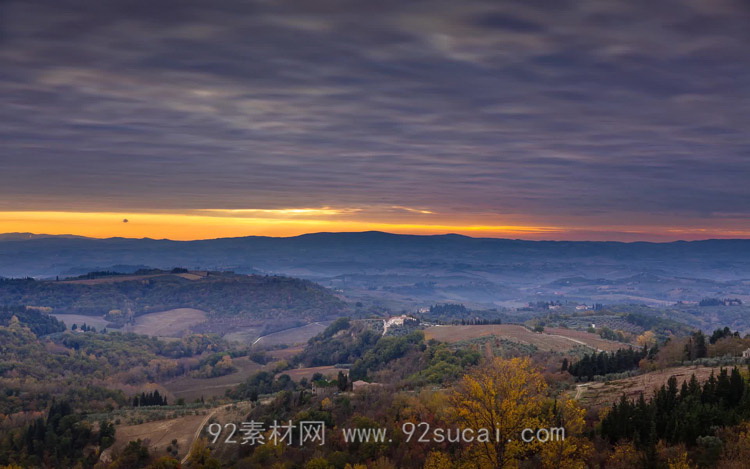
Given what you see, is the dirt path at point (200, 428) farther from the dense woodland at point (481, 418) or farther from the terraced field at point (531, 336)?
the terraced field at point (531, 336)

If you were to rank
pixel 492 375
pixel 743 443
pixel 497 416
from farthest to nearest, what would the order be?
pixel 492 375 → pixel 497 416 → pixel 743 443

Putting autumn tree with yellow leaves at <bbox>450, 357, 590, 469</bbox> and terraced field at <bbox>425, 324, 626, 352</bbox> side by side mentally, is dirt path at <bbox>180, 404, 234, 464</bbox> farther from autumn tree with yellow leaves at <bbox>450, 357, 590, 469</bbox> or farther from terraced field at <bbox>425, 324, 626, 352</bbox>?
terraced field at <bbox>425, 324, 626, 352</bbox>

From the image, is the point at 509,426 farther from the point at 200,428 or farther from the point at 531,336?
the point at 531,336

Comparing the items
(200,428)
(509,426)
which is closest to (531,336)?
(200,428)

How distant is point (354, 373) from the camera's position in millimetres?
148000

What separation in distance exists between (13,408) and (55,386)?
28649 mm

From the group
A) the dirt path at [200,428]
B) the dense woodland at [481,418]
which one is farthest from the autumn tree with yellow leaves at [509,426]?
the dirt path at [200,428]

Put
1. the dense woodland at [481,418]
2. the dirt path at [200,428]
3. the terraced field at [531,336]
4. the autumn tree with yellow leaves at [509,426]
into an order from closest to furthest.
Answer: the dense woodland at [481,418], the autumn tree with yellow leaves at [509,426], the dirt path at [200,428], the terraced field at [531,336]

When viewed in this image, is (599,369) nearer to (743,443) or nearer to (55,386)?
(743,443)

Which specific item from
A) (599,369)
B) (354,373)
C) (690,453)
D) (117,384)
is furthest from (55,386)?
(690,453)

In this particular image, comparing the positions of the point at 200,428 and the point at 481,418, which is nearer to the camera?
the point at 481,418

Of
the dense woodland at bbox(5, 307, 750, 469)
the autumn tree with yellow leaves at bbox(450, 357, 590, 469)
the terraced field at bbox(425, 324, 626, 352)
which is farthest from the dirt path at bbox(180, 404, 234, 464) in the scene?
the terraced field at bbox(425, 324, 626, 352)

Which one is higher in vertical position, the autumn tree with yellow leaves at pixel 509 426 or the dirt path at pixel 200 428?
the autumn tree with yellow leaves at pixel 509 426

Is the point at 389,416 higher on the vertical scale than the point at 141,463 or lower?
higher
